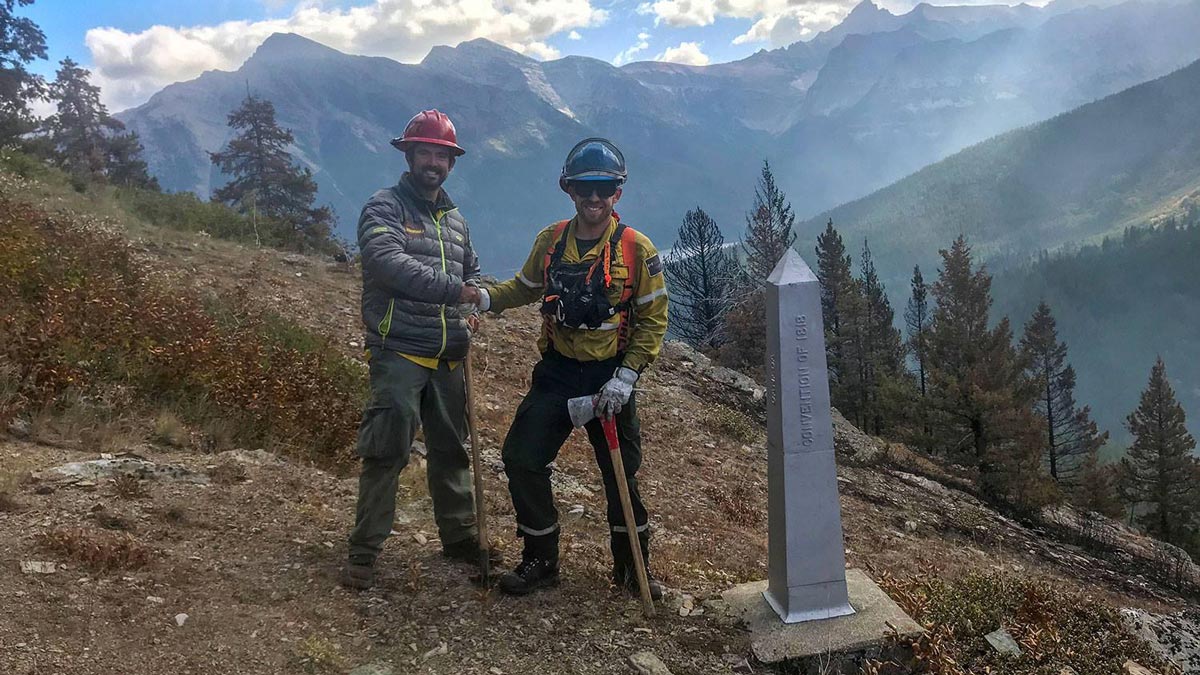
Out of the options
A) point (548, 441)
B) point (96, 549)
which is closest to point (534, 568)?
point (548, 441)

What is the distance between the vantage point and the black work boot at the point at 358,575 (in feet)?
13.9

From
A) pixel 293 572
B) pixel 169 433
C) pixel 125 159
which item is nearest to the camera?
pixel 293 572

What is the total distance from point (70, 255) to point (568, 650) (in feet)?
25.3

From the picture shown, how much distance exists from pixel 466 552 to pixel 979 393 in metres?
22.3

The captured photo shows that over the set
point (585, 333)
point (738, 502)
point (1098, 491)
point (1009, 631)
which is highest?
point (585, 333)

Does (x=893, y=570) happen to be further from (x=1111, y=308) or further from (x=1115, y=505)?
(x=1111, y=308)

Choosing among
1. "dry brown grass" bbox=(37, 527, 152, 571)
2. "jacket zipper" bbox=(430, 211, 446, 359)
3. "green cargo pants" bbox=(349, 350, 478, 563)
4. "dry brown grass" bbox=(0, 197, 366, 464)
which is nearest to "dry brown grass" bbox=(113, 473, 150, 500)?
"dry brown grass" bbox=(37, 527, 152, 571)

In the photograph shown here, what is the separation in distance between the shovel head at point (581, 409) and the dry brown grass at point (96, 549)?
8.40ft

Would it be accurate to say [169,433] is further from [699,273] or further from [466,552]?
[699,273]

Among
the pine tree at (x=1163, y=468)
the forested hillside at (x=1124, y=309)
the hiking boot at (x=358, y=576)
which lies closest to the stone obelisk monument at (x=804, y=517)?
the hiking boot at (x=358, y=576)

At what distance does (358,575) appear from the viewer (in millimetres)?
4234

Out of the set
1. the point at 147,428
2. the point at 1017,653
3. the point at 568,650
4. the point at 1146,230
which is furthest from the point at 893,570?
the point at 1146,230

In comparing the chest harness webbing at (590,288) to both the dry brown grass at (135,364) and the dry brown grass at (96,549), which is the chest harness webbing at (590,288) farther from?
the dry brown grass at (135,364)

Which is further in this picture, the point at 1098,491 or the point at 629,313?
Result: the point at 1098,491
